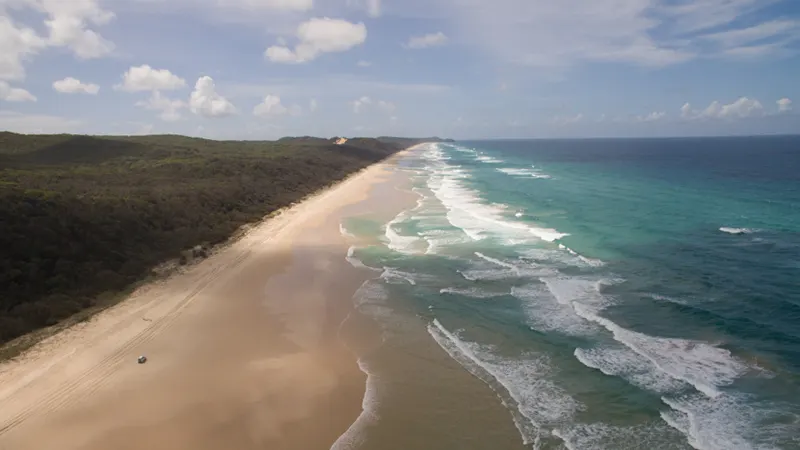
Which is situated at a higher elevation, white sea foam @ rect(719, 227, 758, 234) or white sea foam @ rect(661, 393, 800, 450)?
white sea foam @ rect(719, 227, 758, 234)

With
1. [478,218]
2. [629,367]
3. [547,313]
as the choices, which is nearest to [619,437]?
[629,367]

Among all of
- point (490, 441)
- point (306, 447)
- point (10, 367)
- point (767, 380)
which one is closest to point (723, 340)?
point (767, 380)

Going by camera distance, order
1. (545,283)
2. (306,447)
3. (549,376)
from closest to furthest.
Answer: (306,447) < (549,376) < (545,283)

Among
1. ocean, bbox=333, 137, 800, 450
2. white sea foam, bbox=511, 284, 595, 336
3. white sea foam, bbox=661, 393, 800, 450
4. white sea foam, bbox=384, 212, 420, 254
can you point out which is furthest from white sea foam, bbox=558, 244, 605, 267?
white sea foam, bbox=661, 393, 800, 450

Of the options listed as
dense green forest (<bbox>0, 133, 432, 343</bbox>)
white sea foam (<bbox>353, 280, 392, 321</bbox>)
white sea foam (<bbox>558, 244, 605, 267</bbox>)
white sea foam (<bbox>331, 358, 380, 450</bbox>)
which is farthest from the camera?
white sea foam (<bbox>558, 244, 605, 267</bbox>)

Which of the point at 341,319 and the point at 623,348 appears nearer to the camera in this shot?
the point at 623,348

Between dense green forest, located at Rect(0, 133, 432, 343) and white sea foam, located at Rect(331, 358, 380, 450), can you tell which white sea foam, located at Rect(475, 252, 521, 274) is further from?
dense green forest, located at Rect(0, 133, 432, 343)

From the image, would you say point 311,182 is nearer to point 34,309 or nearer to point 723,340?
point 34,309
